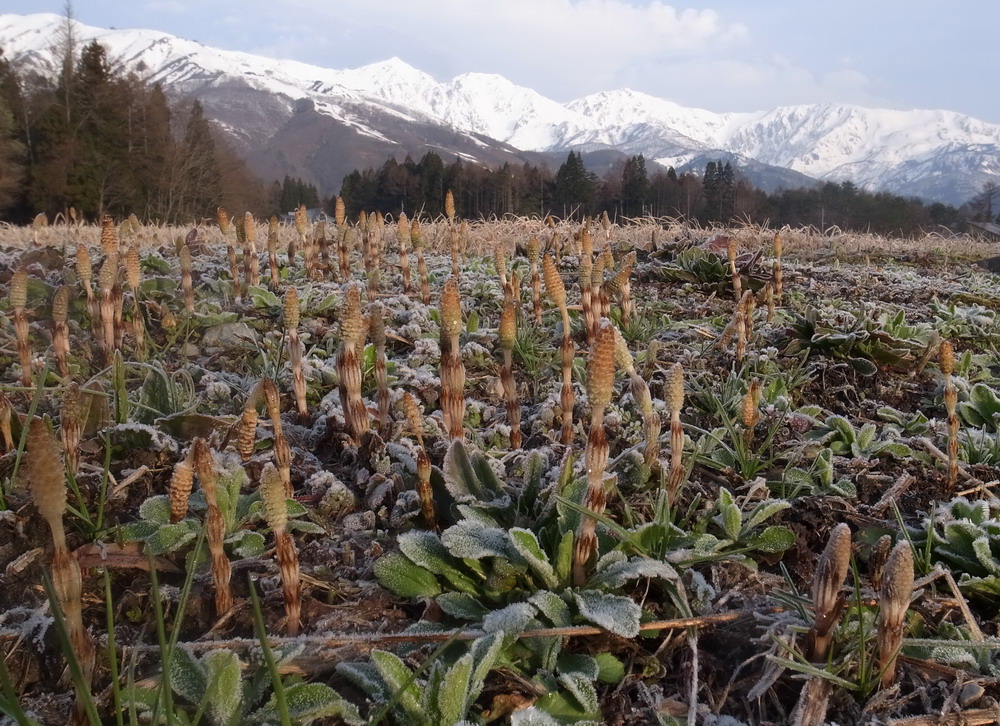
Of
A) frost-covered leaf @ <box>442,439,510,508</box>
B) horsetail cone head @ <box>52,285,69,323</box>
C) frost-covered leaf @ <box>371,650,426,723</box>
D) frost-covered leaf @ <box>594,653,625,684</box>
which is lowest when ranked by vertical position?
frost-covered leaf @ <box>594,653,625,684</box>

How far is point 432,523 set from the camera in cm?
190

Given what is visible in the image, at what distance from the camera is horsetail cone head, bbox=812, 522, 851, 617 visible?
120cm

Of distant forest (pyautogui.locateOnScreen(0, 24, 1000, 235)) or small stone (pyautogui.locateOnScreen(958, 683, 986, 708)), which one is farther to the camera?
distant forest (pyautogui.locateOnScreen(0, 24, 1000, 235))

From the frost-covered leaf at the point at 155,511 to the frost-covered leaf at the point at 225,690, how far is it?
608 millimetres

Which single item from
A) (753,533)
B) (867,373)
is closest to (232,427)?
(753,533)

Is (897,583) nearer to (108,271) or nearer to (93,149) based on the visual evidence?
(108,271)

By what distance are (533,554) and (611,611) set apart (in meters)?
0.23

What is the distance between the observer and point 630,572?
1503mm

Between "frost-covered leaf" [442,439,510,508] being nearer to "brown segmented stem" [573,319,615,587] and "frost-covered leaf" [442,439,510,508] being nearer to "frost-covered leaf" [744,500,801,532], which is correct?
"brown segmented stem" [573,319,615,587]

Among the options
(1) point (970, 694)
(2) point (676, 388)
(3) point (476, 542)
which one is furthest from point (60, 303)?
(1) point (970, 694)

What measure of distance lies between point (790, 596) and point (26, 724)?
4.99ft

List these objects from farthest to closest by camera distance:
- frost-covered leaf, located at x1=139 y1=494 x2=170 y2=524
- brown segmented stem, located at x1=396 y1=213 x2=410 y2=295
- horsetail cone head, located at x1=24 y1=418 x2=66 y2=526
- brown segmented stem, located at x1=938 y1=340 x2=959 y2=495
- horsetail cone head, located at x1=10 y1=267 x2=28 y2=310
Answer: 1. brown segmented stem, located at x1=396 y1=213 x2=410 y2=295
2. horsetail cone head, located at x1=10 y1=267 x2=28 y2=310
3. brown segmented stem, located at x1=938 y1=340 x2=959 y2=495
4. frost-covered leaf, located at x1=139 y1=494 x2=170 y2=524
5. horsetail cone head, located at x1=24 y1=418 x2=66 y2=526

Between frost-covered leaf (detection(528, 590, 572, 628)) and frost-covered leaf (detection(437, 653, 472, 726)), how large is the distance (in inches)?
10.2

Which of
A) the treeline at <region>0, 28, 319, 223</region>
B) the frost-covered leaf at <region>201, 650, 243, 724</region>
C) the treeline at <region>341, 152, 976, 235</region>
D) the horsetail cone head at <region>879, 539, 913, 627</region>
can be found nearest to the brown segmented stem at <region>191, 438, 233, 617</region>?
the frost-covered leaf at <region>201, 650, 243, 724</region>
